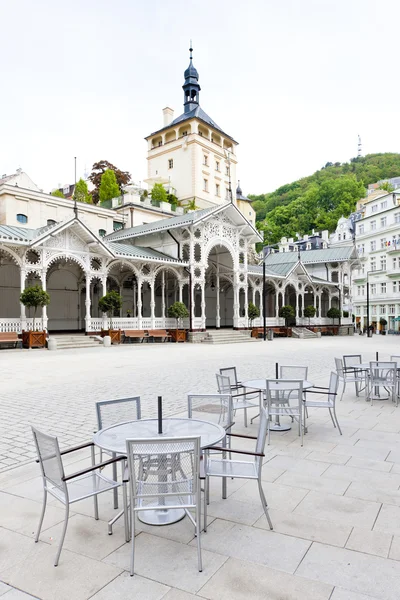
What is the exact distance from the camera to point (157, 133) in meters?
62.7

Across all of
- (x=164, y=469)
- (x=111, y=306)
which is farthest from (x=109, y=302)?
(x=164, y=469)

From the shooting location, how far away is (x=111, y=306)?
2475 centimetres

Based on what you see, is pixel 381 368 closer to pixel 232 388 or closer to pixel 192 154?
pixel 232 388

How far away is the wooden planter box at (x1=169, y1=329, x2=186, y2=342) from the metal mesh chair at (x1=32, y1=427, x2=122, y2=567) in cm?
2453

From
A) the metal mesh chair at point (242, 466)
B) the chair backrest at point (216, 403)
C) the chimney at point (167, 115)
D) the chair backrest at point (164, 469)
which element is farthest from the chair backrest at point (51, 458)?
the chimney at point (167, 115)

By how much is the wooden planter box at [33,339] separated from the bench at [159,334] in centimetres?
717

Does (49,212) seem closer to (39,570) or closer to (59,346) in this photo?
(59,346)

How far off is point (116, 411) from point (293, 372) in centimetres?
423

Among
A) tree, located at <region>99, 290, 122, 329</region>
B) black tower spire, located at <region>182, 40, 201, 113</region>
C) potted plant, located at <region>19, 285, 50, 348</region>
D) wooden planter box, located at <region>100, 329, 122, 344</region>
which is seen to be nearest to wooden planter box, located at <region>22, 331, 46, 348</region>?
potted plant, located at <region>19, 285, 50, 348</region>

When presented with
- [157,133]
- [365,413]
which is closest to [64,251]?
[365,413]

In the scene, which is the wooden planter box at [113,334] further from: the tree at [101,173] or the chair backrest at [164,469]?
the tree at [101,173]

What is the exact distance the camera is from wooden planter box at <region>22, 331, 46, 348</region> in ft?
70.9

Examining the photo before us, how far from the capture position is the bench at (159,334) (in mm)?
27628

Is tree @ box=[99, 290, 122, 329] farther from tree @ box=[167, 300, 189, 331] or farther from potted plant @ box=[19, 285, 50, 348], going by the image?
tree @ box=[167, 300, 189, 331]
